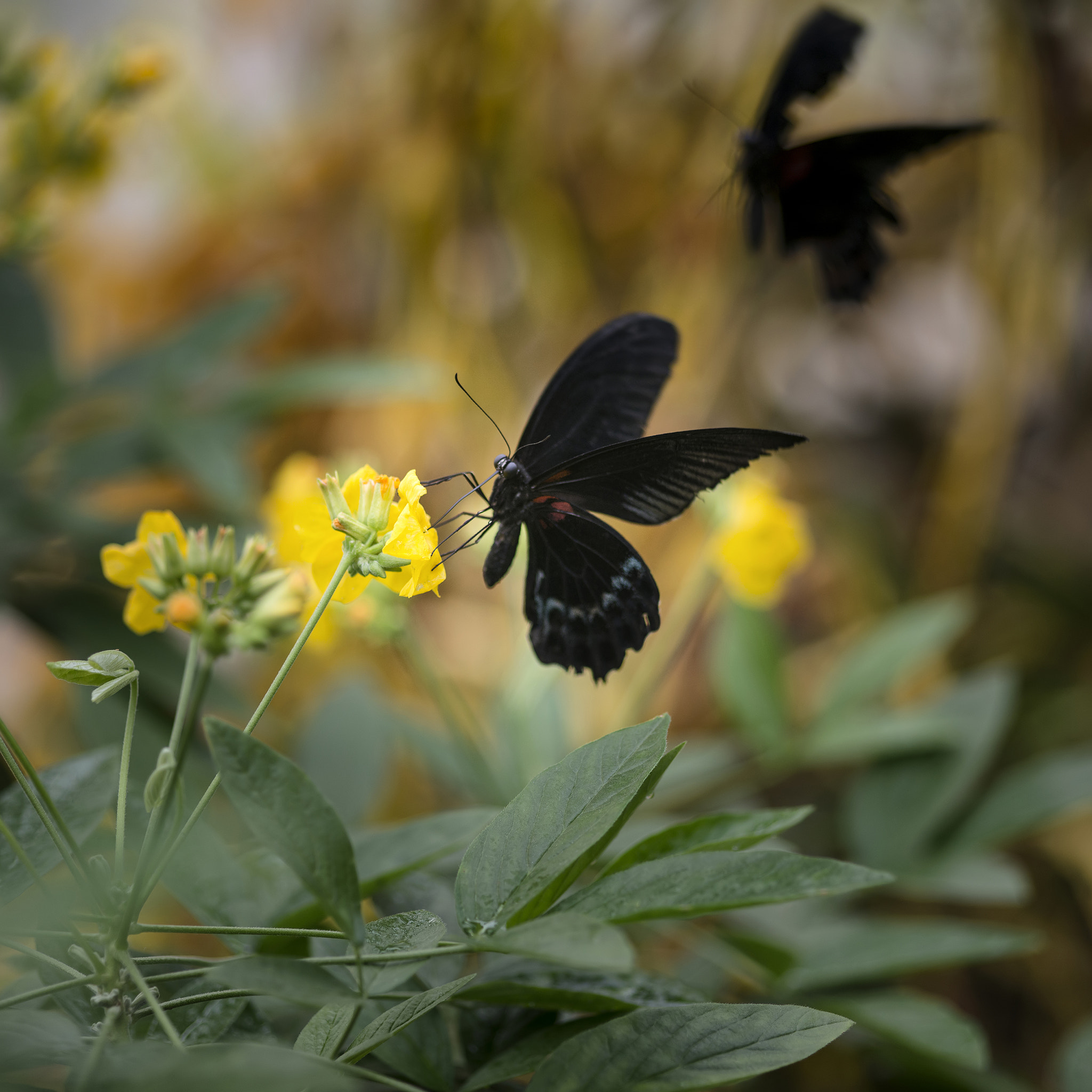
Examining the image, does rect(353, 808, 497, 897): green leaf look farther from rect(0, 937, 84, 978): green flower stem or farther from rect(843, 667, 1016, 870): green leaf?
rect(843, 667, 1016, 870): green leaf

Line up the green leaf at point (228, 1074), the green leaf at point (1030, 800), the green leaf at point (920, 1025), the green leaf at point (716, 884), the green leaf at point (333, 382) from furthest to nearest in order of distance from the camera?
1. the green leaf at point (333, 382)
2. the green leaf at point (1030, 800)
3. the green leaf at point (920, 1025)
4. the green leaf at point (716, 884)
5. the green leaf at point (228, 1074)

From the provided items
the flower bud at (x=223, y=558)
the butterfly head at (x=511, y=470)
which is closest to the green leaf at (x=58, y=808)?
the flower bud at (x=223, y=558)

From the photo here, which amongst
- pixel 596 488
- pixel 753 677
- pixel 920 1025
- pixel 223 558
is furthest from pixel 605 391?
pixel 753 677

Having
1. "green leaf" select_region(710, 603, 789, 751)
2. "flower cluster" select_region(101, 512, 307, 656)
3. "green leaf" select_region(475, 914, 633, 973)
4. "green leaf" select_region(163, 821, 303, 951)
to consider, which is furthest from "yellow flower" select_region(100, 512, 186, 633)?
"green leaf" select_region(710, 603, 789, 751)

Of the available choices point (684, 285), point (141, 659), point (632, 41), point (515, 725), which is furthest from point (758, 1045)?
point (632, 41)

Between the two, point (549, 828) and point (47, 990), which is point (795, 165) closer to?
point (549, 828)

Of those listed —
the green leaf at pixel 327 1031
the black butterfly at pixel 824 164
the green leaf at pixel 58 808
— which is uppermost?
the black butterfly at pixel 824 164

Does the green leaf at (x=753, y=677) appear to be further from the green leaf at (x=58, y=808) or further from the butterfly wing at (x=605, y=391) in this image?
the green leaf at (x=58, y=808)
